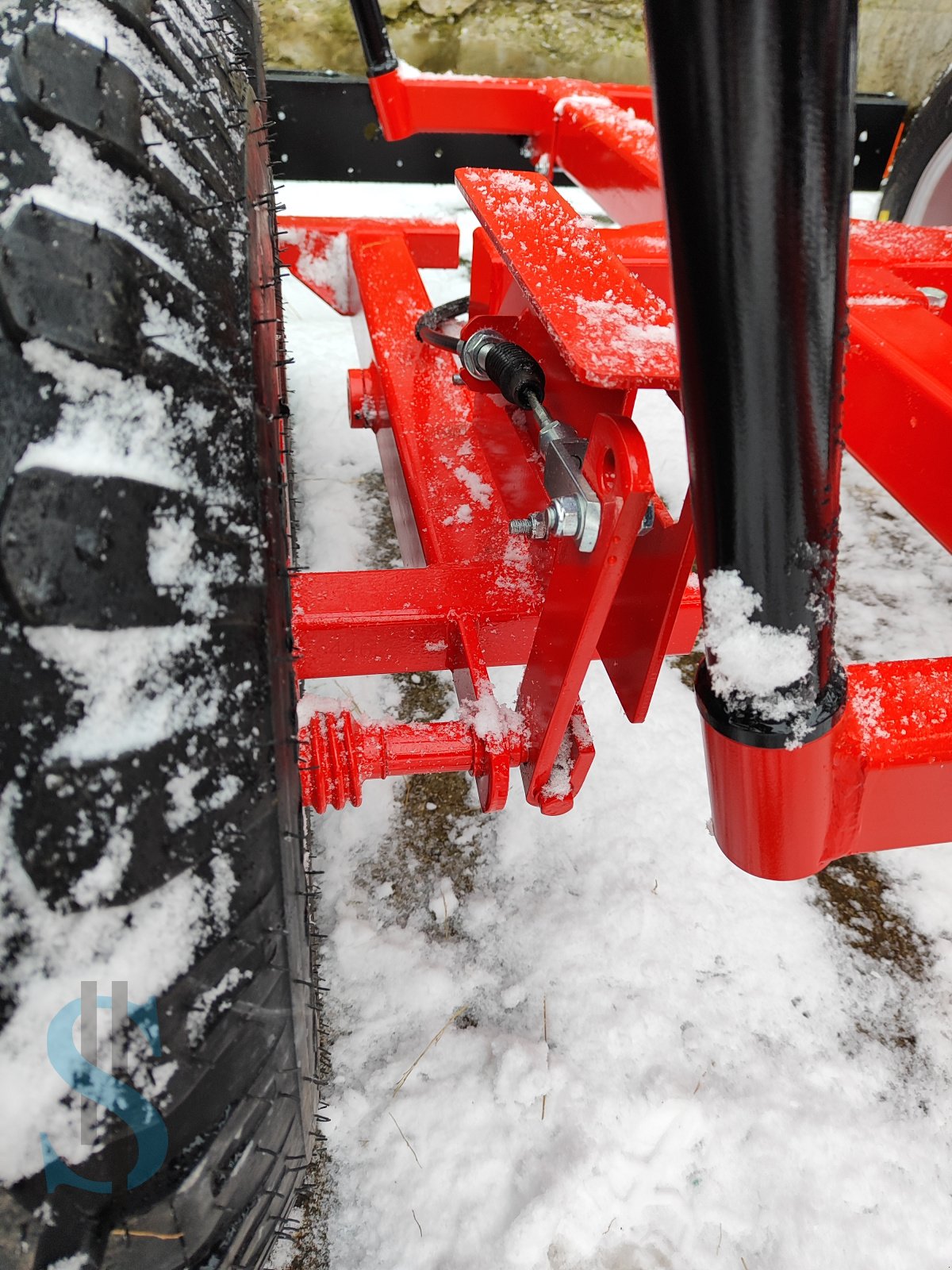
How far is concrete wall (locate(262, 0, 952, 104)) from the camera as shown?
333 centimetres

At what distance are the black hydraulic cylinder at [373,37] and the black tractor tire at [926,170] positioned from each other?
131cm

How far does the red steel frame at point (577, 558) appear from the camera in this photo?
2.26 feet

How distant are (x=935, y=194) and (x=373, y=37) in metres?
1.46

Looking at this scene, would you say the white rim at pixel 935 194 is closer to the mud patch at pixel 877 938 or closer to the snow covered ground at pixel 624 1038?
the snow covered ground at pixel 624 1038

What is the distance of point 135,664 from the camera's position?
1.63ft

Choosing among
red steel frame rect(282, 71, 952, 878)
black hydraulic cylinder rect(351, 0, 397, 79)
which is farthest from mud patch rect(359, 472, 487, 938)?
black hydraulic cylinder rect(351, 0, 397, 79)

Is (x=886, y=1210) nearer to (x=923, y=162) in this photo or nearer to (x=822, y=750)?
(x=822, y=750)

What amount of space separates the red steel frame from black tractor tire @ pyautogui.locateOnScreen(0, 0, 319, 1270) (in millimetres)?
274

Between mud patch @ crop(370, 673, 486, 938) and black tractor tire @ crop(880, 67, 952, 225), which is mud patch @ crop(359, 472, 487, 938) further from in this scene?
black tractor tire @ crop(880, 67, 952, 225)

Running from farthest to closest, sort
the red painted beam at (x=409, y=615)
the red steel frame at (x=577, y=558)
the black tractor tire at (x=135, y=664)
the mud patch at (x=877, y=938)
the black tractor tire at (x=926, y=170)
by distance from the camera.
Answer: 1. the black tractor tire at (x=926, y=170)
2. the mud patch at (x=877, y=938)
3. the red painted beam at (x=409, y=615)
4. the red steel frame at (x=577, y=558)
5. the black tractor tire at (x=135, y=664)

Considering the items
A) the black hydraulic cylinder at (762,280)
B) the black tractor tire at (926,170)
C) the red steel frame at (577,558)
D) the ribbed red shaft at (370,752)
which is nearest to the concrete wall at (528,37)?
the black tractor tire at (926,170)

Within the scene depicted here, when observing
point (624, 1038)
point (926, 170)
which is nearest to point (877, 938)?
point (624, 1038)

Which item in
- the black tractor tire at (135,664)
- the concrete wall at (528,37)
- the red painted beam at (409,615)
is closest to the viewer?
the black tractor tire at (135,664)

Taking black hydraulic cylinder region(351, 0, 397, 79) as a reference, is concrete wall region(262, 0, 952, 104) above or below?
above
